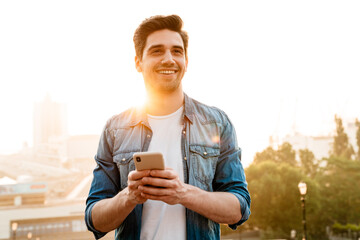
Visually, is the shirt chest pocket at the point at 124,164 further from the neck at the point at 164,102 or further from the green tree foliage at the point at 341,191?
the green tree foliage at the point at 341,191

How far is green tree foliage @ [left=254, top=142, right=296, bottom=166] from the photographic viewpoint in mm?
47431

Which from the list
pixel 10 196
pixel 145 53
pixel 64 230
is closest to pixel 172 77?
pixel 145 53

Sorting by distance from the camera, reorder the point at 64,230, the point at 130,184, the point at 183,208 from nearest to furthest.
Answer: the point at 130,184 < the point at 183,208 < the point at 64,230

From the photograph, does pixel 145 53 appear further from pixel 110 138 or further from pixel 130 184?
pixel 130 184

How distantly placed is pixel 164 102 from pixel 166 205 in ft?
2.05

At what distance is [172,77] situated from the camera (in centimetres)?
229

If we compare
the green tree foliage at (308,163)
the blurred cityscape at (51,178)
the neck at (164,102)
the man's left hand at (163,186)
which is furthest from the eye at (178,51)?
the green tree foliage at (308,163)

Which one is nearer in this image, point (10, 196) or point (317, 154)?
point (10, 196)

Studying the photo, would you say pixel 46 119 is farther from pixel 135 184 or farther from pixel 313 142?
pixel 135 184

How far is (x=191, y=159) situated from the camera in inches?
88.7

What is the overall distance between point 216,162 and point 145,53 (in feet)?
2.55

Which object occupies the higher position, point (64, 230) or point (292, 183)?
point (292, 183)

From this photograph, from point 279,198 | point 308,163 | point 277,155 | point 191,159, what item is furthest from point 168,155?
point 308,163

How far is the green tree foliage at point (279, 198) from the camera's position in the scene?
33562mm
